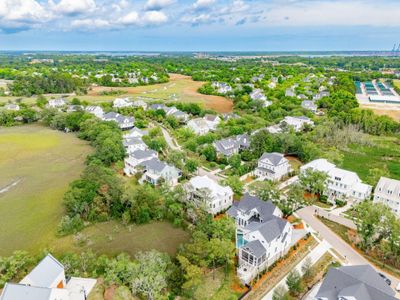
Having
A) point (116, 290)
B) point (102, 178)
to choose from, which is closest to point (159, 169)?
point (102, 178)

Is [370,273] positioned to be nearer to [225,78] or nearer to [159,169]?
[159,169]

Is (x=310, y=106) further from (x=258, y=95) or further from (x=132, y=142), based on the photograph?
(x=132, y=142)

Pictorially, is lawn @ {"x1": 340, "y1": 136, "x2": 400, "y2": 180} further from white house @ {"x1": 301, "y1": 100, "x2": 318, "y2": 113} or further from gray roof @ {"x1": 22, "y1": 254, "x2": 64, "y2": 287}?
gray roof @ {"x1": 22, "y1": 254, "x2": 64, "y2": 287}

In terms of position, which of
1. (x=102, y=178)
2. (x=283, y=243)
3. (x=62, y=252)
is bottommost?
(x=62, y=252)

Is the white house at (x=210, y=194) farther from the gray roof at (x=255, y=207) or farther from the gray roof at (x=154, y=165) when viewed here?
the gray roof at (x=154, y=165)

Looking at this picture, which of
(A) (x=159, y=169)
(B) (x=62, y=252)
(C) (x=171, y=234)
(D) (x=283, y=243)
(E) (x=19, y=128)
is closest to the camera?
(D) (x=283, y=243)

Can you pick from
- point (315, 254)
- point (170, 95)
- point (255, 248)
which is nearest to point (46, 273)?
point (255, 248)

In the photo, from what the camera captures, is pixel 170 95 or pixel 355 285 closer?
pixel 355 285
